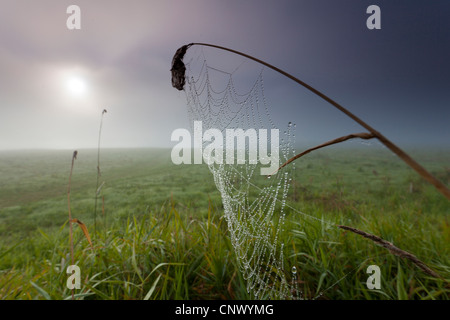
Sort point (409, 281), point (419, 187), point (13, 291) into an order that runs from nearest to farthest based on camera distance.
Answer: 1. point (409, 281)
2. point (13, 291)
3. point (419, 187)

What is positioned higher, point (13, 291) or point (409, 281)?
point (409, 281)

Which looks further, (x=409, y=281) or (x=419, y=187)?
(x=419, y=187)

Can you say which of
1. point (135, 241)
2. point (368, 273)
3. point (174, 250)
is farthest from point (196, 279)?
point (368, 273)
